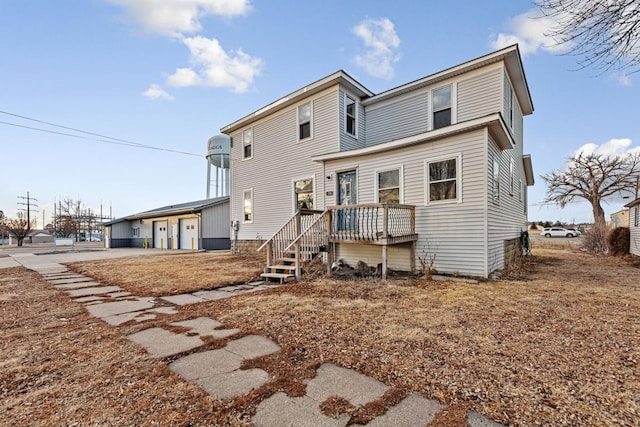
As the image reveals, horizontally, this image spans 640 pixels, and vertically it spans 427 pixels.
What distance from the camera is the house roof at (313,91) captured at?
10174 millimetres

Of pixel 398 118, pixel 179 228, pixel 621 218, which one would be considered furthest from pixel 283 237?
pixel 621 218

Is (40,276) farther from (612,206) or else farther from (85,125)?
(612,206)

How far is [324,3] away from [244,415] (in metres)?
12.0

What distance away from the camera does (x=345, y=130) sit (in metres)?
10.6

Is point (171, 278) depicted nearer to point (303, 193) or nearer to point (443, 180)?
point (303, 193)

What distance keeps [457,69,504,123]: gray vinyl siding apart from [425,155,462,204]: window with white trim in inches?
83.7

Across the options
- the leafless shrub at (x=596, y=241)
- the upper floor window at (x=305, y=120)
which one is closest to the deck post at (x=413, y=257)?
the upper floor window at (x=305, y=120)

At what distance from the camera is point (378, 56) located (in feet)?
39.0

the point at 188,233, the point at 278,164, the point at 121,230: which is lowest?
the point at 188,233

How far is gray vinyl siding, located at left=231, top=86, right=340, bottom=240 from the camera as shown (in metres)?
10.8

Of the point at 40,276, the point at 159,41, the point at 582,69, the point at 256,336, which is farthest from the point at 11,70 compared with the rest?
the point at 582,69

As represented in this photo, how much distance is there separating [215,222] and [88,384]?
18.2 meters

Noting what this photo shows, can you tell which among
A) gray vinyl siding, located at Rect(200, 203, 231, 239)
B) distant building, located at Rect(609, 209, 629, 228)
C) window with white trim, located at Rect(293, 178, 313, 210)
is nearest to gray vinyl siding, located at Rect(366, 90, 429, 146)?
window with white trim, located at Rect(293, 178, 313, 210)

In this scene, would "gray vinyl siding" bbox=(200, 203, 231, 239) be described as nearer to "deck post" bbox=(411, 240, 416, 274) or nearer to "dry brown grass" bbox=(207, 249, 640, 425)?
"deck post" bbox=(411, 240, 416, 274)
